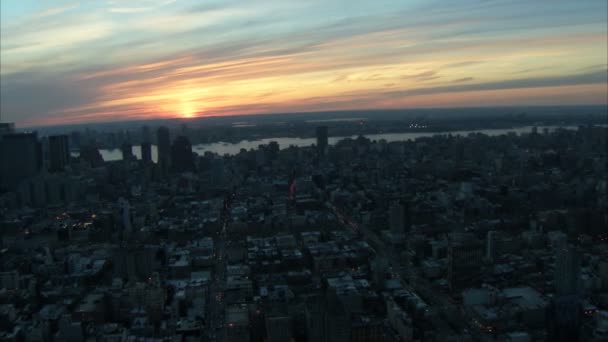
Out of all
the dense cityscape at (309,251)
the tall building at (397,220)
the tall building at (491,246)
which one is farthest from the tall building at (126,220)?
the tall building at (491,246)

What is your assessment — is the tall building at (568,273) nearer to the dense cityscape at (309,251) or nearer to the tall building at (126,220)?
the dense cityscape at (309,251)

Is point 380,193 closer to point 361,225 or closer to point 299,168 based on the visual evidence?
point 361,225

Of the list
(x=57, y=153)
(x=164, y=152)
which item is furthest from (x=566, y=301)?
(x=57, y=153)

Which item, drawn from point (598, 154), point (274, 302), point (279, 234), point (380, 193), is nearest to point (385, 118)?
point (380, 193)

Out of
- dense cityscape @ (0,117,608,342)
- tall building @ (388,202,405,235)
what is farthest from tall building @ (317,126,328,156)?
tall building @ (388,202,405,235)

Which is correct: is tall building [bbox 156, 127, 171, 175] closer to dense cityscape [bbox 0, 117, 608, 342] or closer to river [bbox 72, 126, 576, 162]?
dense cityscape [bbox 0, 117, 608, 342]

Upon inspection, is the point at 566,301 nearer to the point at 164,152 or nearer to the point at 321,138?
the point at 321,138
